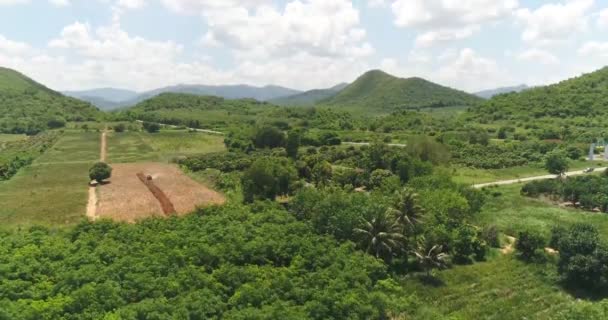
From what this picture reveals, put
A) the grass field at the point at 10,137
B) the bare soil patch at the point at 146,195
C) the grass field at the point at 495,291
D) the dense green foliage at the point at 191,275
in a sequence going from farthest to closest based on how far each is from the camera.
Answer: the grass field at the point at 10,137, the bare soil patch at the point at 146,195, the grass field at the point at 495,291, the dense green foliage at the point at 191,275

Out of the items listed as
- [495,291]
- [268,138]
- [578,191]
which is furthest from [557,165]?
[268,138]

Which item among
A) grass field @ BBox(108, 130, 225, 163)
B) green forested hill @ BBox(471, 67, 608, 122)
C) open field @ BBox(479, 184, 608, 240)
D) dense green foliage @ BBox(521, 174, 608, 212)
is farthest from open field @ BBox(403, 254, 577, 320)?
green forested hill @ BBox(471, 67, 608, 122)

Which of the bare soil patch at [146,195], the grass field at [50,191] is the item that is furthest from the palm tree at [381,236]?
the grass field at [50,191]

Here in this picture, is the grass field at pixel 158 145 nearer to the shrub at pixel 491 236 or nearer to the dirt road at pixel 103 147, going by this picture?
the dirt road at pixel 103 147

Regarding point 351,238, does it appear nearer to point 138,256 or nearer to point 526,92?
point 138,256

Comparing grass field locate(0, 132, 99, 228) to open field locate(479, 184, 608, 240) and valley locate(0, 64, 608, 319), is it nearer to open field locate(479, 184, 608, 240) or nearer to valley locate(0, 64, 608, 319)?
valley locate(0, 64, 608, 319)
